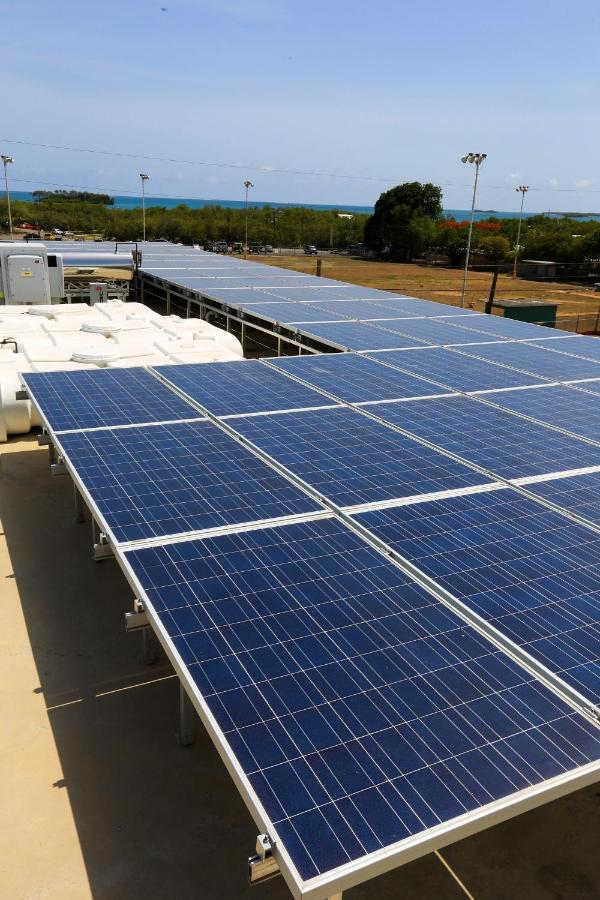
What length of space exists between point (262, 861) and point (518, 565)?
18.9 ft

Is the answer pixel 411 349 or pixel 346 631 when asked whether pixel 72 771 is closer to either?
pixel 346 631

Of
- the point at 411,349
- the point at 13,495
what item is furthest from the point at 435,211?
the point at 13,495

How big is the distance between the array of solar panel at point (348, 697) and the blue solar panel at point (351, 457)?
2564 mm

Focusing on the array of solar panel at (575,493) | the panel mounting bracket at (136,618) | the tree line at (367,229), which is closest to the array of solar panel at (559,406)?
the array of solar panel at (575,493)

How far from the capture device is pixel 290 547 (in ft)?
33.9

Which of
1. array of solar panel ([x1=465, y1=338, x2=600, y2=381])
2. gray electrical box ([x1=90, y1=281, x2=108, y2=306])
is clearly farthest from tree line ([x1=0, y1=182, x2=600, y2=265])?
array of solar panel ([x1=465, y1=338, x2=600, y2=381])

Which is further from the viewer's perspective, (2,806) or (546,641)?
(2,806)

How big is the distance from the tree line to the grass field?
6.64m

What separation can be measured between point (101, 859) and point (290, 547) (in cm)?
478

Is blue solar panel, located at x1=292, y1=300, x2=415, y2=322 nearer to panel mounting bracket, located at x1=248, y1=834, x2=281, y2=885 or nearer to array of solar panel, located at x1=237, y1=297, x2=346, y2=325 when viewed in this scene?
array of solar panel, located at x1=237, y1=297, x2=346, y2=325

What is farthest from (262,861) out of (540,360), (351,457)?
(540,360)

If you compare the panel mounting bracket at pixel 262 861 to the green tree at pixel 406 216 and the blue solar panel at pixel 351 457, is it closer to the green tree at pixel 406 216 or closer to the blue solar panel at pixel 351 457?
the blue solar panel at pixel 351 457

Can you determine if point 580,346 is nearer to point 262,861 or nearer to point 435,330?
point 435,330

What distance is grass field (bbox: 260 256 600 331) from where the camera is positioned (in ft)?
216
